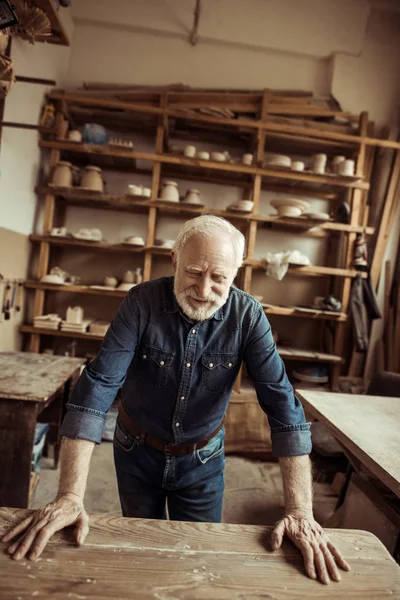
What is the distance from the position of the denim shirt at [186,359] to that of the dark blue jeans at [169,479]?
0.28ft

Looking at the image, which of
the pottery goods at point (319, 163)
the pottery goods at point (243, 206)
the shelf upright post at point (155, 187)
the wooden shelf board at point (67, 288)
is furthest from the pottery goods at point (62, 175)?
the pottery goods at point (319, 163)

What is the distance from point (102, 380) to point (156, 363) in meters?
0.23

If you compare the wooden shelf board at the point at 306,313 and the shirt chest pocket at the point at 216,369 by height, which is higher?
the wooden shelf board at the point at 306,313

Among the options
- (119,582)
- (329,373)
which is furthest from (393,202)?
(119,582)

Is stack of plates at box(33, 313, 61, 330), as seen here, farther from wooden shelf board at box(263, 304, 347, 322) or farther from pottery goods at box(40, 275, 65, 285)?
wooden shelf board at box(263, 304, 347, 322)

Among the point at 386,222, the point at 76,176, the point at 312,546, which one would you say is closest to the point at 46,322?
the point at 76,176

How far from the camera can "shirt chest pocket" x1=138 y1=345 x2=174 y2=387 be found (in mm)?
1380

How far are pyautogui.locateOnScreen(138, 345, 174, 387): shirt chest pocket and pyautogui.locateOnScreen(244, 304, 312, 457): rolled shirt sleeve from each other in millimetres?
293

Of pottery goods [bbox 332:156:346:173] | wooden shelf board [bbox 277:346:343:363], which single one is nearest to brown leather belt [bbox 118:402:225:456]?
wooden shelf board [bbox 277:346:343:363]

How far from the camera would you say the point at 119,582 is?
83cm

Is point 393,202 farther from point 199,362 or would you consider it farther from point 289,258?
point 199,362

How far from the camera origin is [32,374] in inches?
95.0

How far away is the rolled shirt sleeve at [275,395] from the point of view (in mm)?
1202

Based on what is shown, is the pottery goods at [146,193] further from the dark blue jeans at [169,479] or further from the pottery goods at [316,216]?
the dark blue jeans at [169,479]
